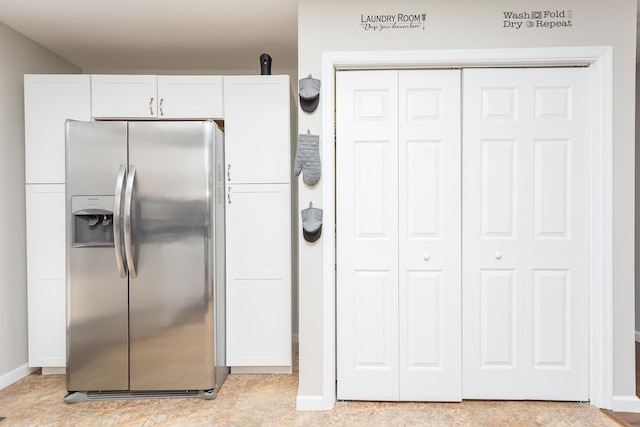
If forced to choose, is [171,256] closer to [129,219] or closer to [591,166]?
[129,219]

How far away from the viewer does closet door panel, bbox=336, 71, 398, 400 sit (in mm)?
2418

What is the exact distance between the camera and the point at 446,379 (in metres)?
2.42

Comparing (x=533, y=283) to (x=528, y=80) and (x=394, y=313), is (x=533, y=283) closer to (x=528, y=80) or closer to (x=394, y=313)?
(x=394, y=313)

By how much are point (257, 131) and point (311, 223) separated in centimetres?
94

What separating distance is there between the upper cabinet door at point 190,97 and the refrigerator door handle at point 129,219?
24.9 inches

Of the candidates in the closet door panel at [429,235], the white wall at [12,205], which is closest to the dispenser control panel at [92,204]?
the white wall at [12,205]

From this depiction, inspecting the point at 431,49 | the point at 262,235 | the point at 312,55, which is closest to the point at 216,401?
the point at 262,235

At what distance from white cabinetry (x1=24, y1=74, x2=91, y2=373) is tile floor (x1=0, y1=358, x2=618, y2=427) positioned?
0.42 m

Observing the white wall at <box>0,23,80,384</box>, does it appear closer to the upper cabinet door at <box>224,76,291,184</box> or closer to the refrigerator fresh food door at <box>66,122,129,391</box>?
the refrigerator fresh food door at <box>66,122,129,391</box>

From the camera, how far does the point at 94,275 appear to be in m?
2.50

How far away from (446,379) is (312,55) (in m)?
2.20

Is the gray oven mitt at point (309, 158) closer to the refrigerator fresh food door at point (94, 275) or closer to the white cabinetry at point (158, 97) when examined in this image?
the white cabinetry at point (158, 97)

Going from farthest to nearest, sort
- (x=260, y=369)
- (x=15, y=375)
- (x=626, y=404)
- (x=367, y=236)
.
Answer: (x=260, y=369)
(x=15, y=375)
(x=367, y=236)
(x=626, y=404)

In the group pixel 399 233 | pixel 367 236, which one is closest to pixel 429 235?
pixel 399 233
